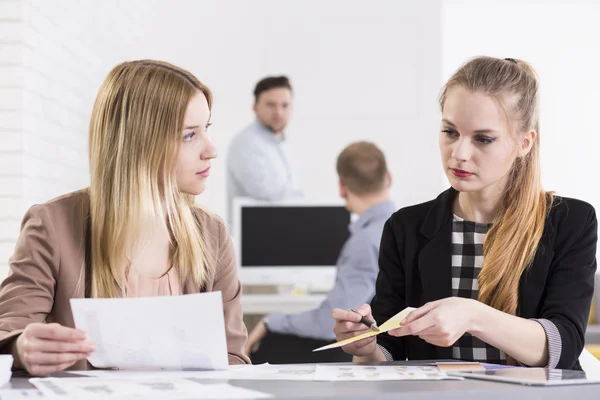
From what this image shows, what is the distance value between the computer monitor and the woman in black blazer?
2.72m

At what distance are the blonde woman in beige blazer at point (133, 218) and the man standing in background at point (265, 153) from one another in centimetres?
293

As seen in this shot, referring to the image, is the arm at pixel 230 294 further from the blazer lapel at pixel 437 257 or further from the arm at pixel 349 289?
the arm at pixel 349 289

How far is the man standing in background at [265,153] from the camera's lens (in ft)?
15.0

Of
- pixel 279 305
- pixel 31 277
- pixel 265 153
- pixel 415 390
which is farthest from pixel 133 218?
pixel 265 153

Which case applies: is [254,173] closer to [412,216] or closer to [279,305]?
[279,305]

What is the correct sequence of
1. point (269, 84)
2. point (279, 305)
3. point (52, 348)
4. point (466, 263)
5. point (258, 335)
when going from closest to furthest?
point (52, 348), point (466, 263), point (258, 335), point (279, 305), point (269, 84)

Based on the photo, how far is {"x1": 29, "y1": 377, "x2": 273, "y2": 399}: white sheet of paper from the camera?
995mm

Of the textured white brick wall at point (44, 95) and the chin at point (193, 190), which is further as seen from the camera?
the textured white brick wall at point (44, 95)

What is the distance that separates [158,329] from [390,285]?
0.61 m

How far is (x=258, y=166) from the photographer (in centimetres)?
458

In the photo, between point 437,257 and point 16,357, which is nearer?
point 16,357

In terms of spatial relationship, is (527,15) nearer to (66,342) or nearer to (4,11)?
(4,11)

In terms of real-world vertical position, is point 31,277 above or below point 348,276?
above

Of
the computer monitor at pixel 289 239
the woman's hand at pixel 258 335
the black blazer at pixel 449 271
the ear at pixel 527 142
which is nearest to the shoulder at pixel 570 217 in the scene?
the black blazer at pixel 449 271
